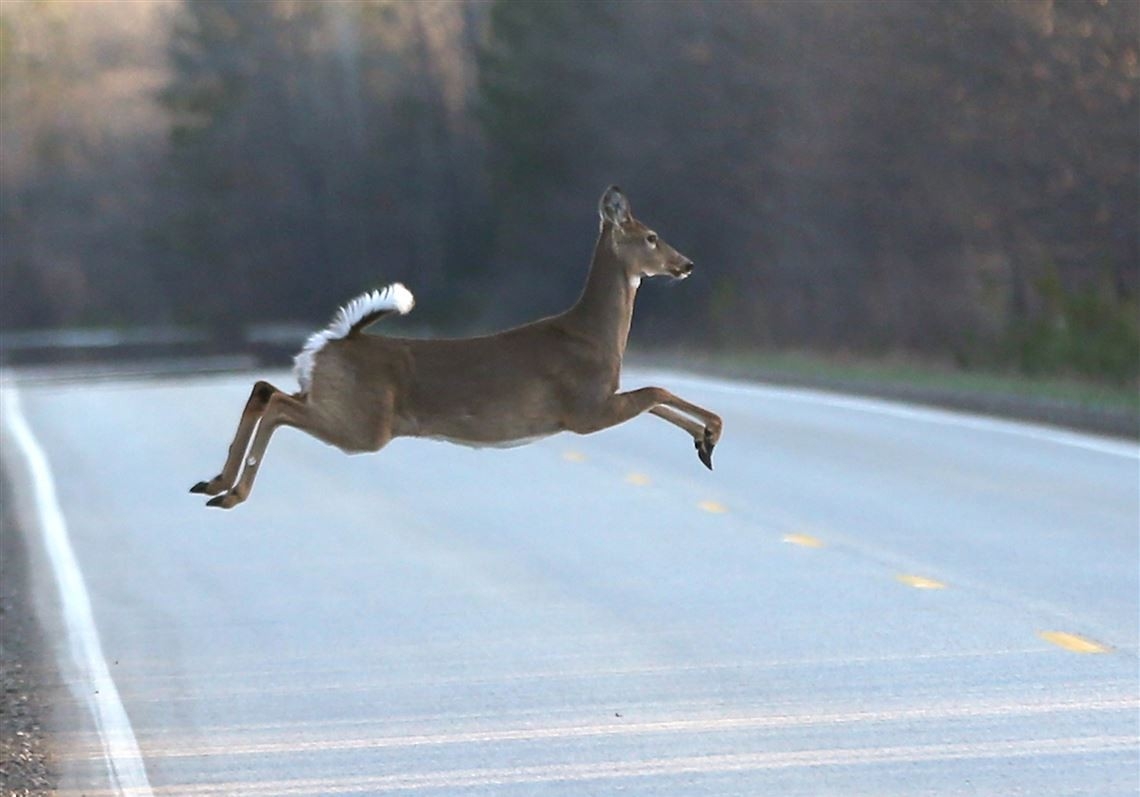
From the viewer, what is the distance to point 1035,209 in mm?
35188

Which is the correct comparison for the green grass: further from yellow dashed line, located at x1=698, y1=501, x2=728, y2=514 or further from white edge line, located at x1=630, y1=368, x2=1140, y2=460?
yellow dashed line, located at x1=698, y1=501, x2=728, y2=514

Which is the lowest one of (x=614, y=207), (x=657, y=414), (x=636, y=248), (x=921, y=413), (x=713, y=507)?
(x=921, y=413)

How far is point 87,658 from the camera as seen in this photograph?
11.3 meters

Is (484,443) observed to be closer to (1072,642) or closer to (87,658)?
(1072,642)

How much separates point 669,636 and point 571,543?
373 centimetres

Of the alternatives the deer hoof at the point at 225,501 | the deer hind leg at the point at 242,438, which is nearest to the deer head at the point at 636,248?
the deer hind leg at the point at 242,438

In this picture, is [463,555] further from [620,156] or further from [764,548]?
[620,156]

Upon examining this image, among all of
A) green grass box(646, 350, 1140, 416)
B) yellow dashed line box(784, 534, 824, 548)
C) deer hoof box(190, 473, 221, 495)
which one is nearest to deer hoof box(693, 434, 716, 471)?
deer hoof box(190, 473, 221, 495)

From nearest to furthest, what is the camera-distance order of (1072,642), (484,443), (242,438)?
(484,443) < (242,438) < (1072,642)

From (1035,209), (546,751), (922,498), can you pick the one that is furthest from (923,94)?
(546,751)

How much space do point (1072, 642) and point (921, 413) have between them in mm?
13674

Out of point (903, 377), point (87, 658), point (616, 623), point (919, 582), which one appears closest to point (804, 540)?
point (919, 582)

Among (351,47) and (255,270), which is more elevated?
(351,47)

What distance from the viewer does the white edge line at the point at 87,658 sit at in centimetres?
872
